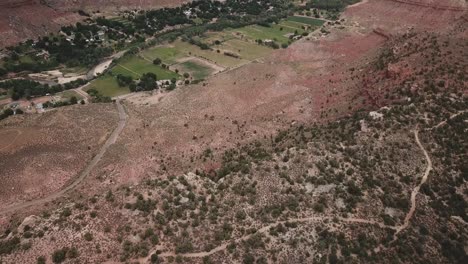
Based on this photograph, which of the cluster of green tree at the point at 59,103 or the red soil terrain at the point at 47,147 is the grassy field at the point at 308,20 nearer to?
the red soil terrain at the point at 47,147

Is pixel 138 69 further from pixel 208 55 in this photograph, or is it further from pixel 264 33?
pixel 264 33

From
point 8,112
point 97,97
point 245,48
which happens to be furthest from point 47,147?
point 245,48

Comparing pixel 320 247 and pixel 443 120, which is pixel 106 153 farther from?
pixel 443 120

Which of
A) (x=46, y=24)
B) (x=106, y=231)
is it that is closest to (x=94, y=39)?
(x=46, y=24)

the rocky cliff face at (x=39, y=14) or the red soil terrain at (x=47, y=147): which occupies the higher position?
the rocky cliff face at (x=39, y=14)

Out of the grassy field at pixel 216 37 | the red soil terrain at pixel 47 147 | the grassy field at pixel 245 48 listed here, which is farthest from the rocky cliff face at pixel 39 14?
the red soil terrain at pixel 47 147
